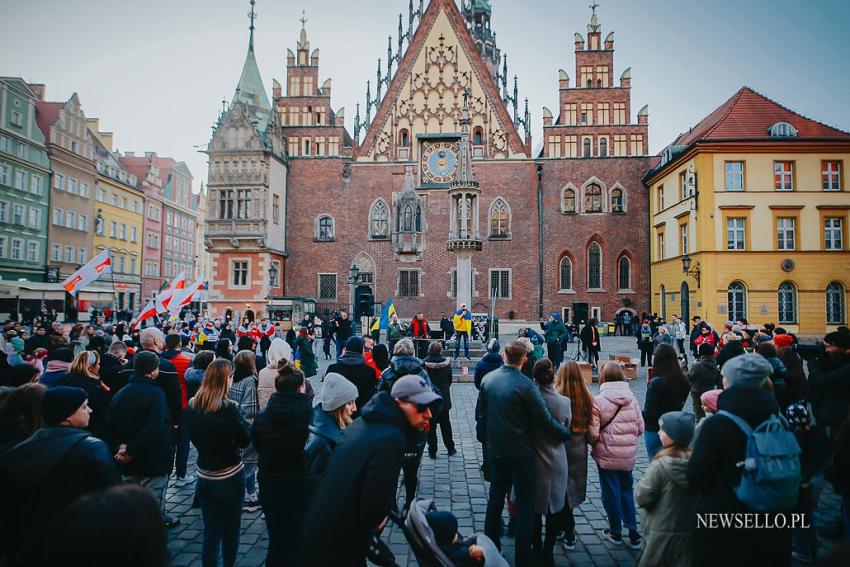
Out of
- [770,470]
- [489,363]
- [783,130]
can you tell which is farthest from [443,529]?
[783,130]

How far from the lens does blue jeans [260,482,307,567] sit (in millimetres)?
3826

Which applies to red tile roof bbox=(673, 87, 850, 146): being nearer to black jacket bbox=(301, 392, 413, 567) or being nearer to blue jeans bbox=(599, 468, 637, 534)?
blue jeans bbox=(599, 468, 637, 534)

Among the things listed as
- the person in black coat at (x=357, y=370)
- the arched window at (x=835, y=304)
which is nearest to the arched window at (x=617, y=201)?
the arched window at (x=835, y=304)

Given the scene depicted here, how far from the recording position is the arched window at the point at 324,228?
1265 inches

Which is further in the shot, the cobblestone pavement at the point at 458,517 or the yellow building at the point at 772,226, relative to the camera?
the yellow building at the point at 772,226

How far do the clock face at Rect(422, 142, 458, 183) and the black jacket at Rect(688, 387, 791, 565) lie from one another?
29.0m

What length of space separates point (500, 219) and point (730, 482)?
29045 mm

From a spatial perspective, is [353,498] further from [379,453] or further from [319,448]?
[319,448]

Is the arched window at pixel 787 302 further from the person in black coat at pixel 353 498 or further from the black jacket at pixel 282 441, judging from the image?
the person in black coat at pixel 353 498

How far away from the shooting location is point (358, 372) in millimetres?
5781

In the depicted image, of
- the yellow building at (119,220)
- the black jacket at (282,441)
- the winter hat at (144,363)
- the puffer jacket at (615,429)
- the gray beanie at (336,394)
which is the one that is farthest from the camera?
the yellow building at (119,220)

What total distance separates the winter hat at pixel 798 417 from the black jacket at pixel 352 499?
3.78m

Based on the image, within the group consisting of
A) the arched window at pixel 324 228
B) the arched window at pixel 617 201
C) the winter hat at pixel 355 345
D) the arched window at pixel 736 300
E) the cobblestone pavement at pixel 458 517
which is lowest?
the cobblestone pavement at pixel 458 517

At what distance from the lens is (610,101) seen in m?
29.9
